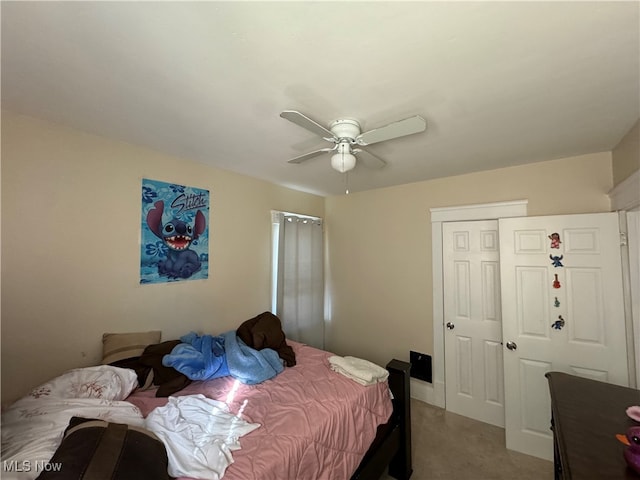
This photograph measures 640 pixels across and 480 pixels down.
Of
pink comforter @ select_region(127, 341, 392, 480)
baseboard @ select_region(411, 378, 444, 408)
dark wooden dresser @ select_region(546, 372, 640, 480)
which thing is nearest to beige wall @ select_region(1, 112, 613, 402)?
baseboard @ select_region(411, 378, 444, 408)

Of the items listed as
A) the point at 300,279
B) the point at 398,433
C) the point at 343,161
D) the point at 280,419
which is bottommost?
the point at 398,433

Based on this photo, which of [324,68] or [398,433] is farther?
[398,433]

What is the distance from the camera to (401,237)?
326cm

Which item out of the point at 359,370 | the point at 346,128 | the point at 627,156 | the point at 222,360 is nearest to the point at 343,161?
the point at 346,128

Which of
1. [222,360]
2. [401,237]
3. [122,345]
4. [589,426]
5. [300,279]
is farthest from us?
[300,279]

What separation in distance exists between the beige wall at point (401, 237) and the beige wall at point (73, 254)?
75.0 inches

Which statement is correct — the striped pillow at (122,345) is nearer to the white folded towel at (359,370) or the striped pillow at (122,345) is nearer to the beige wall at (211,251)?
the beige wall at (211,251)

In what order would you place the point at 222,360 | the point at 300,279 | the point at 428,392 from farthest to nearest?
1. the point at 300,279
2. the point at 428,392
3. the point at 222,360

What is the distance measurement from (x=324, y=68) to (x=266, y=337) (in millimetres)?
2100

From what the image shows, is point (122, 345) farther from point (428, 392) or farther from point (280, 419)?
point (428, 392)

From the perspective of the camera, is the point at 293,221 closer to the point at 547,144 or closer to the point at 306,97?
the point at 306,97

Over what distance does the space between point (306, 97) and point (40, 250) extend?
1.95 meters

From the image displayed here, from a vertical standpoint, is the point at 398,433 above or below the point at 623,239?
below

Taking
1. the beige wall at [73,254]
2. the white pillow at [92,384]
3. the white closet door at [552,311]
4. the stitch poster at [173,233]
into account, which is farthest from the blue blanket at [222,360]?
the white closet door at [552,311]
